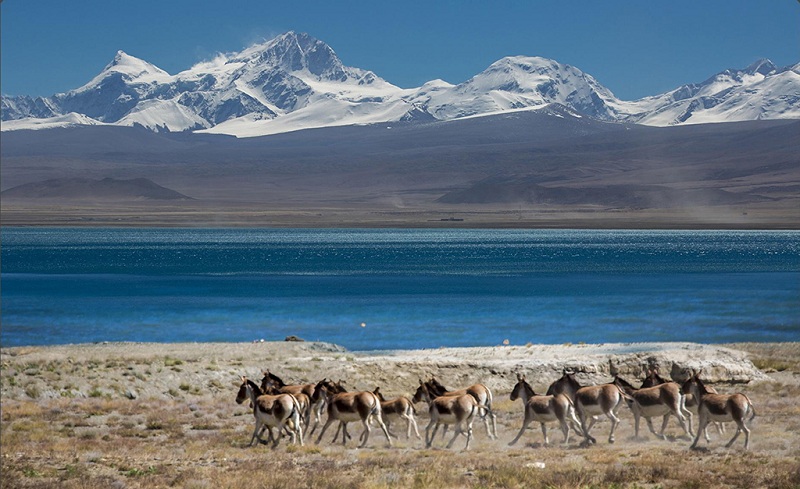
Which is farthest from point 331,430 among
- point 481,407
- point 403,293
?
point 403,293

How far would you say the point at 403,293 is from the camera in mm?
58406

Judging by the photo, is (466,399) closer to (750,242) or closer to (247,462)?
(247,462)

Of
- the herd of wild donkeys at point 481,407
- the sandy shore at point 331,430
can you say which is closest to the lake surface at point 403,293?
the sandy shore at point 331,430

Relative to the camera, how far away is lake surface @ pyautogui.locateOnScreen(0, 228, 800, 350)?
3981 centimetres

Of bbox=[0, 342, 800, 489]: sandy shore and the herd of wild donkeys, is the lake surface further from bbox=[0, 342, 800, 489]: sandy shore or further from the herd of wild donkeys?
the herd of wild donkeys

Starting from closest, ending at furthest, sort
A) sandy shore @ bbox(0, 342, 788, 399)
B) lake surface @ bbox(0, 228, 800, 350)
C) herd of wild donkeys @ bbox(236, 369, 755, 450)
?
herd of wild donkeys @ bbox(236, 369, 755, 450)
sandy shore @ bbox(0, 342, 788, 399)
lake surface @ bbox(0, 228, 800, 350)

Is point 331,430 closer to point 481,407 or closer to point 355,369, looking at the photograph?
point 481,407

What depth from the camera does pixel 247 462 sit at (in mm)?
14039

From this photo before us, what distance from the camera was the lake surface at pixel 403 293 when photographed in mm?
39812

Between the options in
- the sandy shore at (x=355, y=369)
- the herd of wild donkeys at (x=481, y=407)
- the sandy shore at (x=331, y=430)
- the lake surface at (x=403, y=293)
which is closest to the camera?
the sandy shore at (x=331, y=430)

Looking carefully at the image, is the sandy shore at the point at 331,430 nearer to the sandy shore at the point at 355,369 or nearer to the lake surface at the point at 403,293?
the sandy shore at the point at 355,369

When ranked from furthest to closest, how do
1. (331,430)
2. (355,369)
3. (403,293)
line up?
1. (403,293)
2. (355,369)
3. (331,430)

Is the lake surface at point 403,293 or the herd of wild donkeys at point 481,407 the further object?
the lake surface at point 403,293

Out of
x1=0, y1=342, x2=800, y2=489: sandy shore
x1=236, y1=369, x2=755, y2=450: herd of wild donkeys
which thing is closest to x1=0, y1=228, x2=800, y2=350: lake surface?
x1=0, y1=342, x2=800, y2=489: sandy shore
